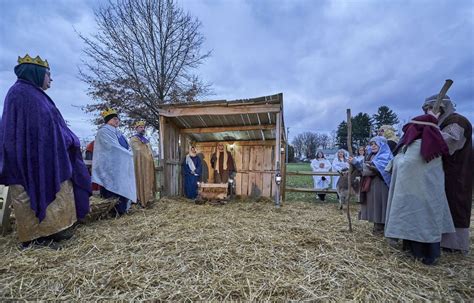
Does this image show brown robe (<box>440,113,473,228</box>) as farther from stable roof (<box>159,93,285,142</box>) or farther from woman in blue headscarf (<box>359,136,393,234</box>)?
stable roof (<box>159,93,285,142</box>)

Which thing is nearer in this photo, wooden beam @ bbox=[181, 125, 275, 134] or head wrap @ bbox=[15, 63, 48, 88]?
head wrap @ bbox=[15, 63, 48, 88]

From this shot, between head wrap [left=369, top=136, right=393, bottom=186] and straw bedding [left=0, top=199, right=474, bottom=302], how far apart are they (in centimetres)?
87

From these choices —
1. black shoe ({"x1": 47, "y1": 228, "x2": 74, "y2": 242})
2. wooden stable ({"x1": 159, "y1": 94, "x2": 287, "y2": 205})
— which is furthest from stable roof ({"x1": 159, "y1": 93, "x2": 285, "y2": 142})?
black shoe ({"x1": 47, "y1": 228, "x2": 74, "y2": 242})

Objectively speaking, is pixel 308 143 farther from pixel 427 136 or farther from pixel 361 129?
pixel 427 136

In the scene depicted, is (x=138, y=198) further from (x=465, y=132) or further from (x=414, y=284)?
(x=465, y=132)


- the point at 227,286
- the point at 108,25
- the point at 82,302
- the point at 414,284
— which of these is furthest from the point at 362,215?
the point at 108,25

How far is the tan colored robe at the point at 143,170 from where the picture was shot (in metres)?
5.18

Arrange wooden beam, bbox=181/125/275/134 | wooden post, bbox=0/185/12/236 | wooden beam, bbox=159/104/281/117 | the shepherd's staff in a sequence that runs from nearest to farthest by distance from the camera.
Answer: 1. the shepherd's staff
2. wooden post, bbox=0/185/12/236
3. wooden beam, bbox=159/104/281/117
4. wooden beam, bbox=181/125/275/134

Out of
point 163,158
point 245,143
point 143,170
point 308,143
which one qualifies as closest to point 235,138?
point 245,143

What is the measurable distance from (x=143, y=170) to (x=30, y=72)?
9.49 ft

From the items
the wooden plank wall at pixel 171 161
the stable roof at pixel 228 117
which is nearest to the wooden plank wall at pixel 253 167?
the stable roof at pixel 228 117

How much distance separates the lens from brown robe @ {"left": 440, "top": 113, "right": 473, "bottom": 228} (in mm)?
2615

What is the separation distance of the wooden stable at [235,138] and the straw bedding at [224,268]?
10.1ft

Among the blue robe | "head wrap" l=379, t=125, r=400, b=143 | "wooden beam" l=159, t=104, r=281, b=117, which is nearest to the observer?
"head wrap" l=379, t=125, r=400, b=143
